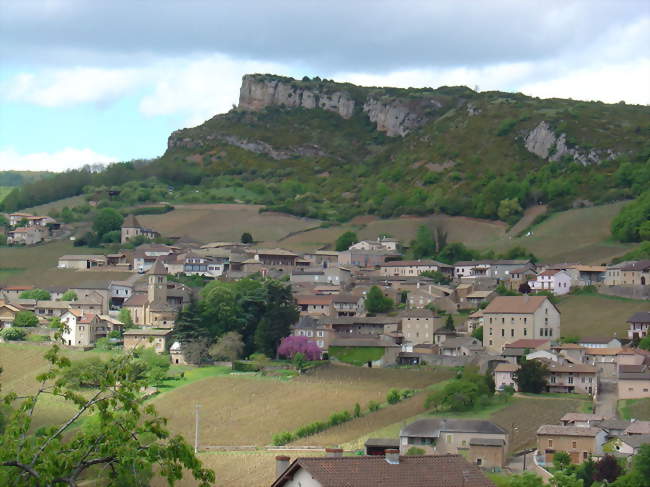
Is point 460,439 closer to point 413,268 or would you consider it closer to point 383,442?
point 383,442

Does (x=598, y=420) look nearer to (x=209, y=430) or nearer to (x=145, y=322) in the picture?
(x=209, y=430)

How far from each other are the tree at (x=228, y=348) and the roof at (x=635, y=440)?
36.2m

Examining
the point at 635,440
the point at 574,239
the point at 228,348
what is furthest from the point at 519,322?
the point at 574,239

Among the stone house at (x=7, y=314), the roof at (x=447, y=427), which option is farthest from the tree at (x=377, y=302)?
the roof at (x=447, y=427)

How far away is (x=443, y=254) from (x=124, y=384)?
10620 centimetres

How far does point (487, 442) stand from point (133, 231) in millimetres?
85173

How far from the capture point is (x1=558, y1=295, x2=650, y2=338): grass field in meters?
90.0

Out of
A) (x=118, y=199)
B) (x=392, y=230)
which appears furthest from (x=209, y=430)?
(x=118, y=199)

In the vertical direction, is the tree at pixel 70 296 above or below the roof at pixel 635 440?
above

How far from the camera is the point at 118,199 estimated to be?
171 m

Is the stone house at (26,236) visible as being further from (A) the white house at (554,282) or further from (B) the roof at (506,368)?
(B) the roof at (506,368)

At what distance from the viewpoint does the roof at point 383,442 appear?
63.2m

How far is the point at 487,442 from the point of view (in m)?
62.3

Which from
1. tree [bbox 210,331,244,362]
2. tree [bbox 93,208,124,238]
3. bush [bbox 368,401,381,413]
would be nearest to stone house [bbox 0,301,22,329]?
tree [bbox 210,331,244,362]
